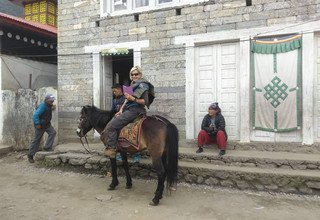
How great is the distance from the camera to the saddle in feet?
15.8

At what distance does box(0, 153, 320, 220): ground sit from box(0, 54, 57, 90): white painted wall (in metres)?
3.82

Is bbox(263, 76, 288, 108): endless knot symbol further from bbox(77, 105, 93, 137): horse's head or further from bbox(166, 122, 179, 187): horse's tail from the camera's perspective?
bbox(77, 105, 93, 137): horse's head

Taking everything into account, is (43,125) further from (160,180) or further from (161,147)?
(160,180)

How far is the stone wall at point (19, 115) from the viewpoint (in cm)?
816

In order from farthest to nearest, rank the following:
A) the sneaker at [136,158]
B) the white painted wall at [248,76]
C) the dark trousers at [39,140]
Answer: the dark trousers at [39,140]
the sneaker at [136,158]
the white painted wall at [248,76]

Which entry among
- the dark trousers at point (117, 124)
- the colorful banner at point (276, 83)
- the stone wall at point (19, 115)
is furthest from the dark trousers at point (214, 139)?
the stone wall at point (19, 115)

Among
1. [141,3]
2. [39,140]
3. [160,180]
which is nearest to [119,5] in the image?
[141,3]

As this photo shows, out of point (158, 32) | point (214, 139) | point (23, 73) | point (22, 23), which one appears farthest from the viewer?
point (23, 73)

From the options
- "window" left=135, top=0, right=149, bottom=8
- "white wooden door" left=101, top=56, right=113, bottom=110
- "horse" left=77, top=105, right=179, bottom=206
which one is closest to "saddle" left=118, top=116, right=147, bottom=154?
"horse" left=77, top=105, right=179, bottom=206

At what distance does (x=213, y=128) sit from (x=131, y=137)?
2085mm

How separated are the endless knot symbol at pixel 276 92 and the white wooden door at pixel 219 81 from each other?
2.20 ft

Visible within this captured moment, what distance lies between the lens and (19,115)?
8.34 m

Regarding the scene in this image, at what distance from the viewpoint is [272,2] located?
6.11 m

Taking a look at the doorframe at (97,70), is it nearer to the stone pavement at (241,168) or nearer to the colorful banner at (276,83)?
the stone pavement at (241,168)
